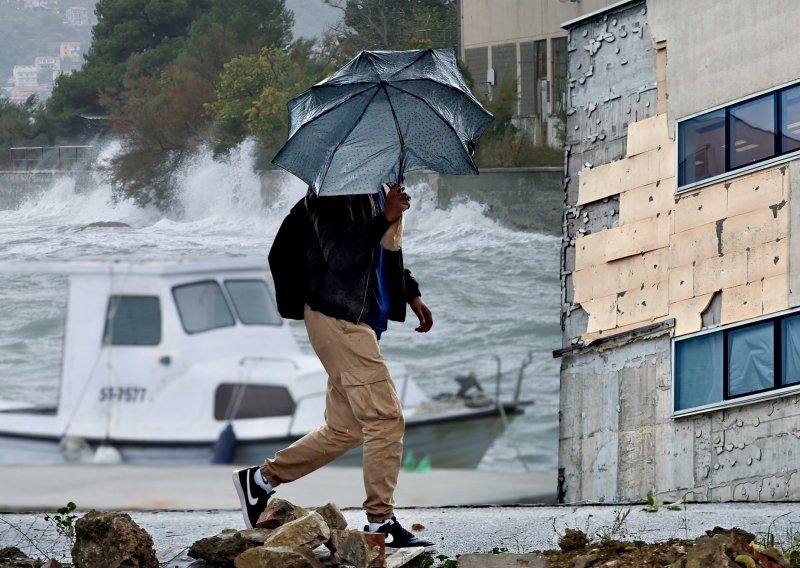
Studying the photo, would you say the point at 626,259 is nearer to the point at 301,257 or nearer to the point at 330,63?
the point at 330,63

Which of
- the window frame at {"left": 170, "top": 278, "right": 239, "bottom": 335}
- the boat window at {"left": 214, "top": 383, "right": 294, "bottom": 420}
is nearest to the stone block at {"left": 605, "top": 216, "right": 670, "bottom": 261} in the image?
the boat window at {"left": 214, "top": 383, "right": 294, "bottom": 420}

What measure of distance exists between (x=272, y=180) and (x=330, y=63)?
693 millimetres

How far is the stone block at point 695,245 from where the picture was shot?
5.46 metres

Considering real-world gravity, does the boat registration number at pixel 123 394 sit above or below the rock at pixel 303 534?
above

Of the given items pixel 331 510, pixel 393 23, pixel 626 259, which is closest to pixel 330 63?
pixel 393 23

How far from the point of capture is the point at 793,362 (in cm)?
526

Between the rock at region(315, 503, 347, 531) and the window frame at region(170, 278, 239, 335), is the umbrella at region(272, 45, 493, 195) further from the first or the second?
the window frame at region(170, 278, 239, 335)

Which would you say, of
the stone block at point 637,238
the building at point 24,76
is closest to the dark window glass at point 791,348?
the stone block at point 637,238

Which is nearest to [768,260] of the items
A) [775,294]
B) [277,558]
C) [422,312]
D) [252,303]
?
[775,294]

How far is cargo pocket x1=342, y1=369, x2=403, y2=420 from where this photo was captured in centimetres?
347

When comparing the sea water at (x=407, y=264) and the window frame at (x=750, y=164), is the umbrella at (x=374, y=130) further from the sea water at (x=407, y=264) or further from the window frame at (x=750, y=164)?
the sea water at (x=407, y=264)

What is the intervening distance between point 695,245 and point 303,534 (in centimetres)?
300

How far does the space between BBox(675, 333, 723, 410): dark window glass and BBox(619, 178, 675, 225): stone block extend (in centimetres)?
65

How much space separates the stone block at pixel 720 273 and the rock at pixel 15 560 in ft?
11.0
